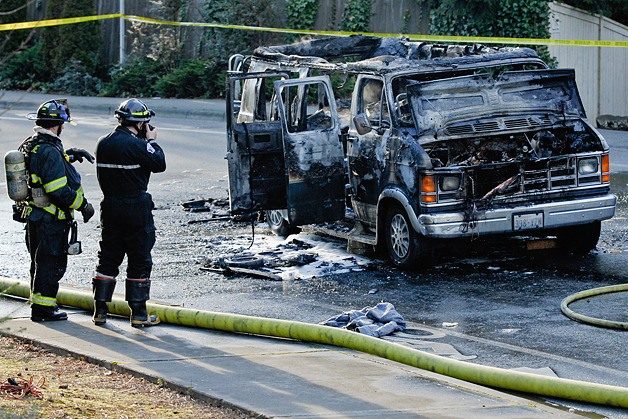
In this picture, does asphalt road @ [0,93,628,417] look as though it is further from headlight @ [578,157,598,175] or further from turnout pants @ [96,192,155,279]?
turnout pants @ [96,192,155,279]

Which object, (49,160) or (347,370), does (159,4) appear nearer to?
(49,160)

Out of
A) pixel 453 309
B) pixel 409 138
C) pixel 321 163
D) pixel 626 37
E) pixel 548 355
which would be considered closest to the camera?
pixel 548 355

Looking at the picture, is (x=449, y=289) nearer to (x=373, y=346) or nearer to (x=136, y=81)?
(x=373, y=346)

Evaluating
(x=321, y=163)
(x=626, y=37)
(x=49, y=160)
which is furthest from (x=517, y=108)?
(x=626, y=37)

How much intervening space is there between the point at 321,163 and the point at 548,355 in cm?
453

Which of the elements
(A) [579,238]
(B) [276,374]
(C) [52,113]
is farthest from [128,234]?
(A) [579,238]

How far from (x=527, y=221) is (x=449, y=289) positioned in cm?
111

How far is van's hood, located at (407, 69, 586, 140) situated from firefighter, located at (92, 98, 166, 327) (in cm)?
328

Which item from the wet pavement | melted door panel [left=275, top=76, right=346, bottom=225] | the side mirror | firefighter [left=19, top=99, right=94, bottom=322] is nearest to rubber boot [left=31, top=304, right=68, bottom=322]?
firefighter [left=19, top=99, right=94, bottom=322]

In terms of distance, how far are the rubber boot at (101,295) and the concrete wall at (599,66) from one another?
47.7 feet

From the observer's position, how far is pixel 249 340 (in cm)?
918

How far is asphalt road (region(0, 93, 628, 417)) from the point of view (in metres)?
8.92

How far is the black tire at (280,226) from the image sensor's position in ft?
46.2

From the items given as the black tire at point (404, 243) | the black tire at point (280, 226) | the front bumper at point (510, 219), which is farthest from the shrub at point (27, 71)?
the front bumper at point (510, 219)
